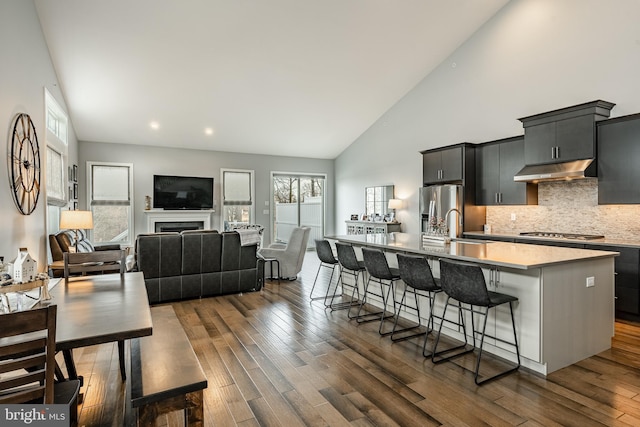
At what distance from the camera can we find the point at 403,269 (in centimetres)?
347

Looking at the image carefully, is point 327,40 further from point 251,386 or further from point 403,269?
point 251,386

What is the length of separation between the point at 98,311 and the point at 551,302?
10.4 ft

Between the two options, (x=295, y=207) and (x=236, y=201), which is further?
(x=295, y=207)

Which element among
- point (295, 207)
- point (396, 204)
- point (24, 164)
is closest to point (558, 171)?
point (396, 204)

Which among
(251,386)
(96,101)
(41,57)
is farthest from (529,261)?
(96,101)

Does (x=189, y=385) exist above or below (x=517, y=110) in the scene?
below

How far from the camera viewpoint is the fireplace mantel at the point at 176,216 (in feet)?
28.0

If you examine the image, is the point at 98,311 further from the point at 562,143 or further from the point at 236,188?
the point at 236,188

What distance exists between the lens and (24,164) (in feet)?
12.6

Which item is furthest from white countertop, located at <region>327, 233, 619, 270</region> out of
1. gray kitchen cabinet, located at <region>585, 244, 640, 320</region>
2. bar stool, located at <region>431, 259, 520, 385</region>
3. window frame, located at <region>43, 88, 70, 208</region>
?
window frame, located at <region>43, 88, 70, 208</region>

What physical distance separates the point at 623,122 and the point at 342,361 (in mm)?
4433

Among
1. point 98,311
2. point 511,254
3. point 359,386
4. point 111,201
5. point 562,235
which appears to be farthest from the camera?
point 111,201

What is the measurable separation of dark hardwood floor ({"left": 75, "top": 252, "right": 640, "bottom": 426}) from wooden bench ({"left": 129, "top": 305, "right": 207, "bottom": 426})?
49 centimetres

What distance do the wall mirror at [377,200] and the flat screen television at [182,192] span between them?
410 centimetres
